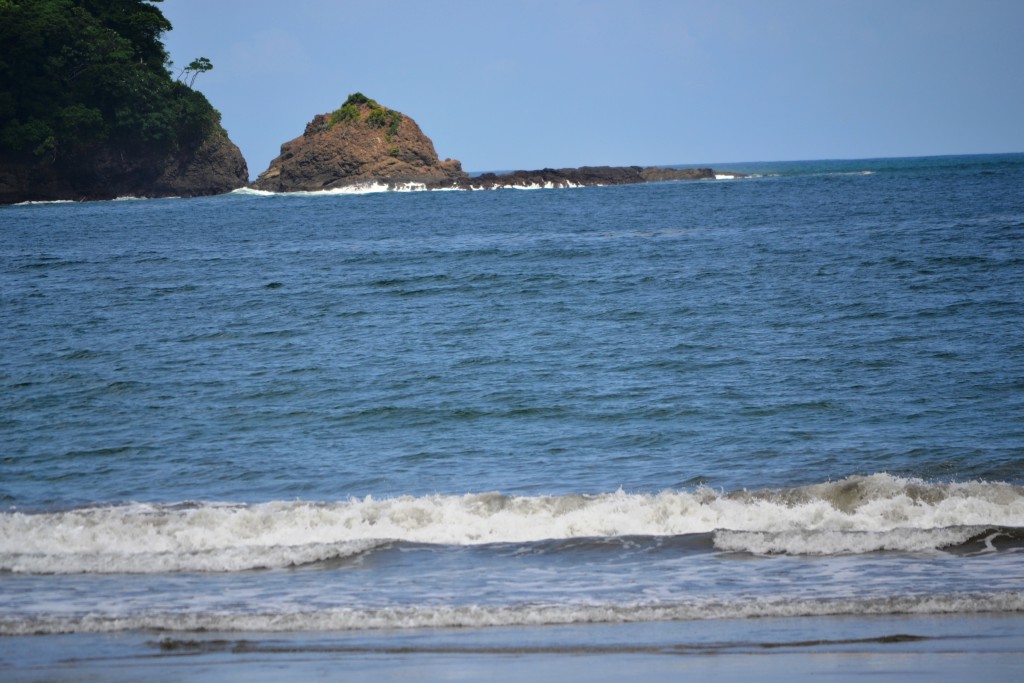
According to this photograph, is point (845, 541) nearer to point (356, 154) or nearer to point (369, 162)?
point (369, 162)

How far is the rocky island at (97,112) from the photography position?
8919 centimetres

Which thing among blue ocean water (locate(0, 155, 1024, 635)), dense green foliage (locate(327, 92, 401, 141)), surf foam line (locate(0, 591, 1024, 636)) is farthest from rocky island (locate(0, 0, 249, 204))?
surf foam line (locate(0, 591, 1024, 636))

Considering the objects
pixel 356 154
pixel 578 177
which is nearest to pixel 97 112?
pixel 356 154

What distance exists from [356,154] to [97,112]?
2460 cm

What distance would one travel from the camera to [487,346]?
792 inches

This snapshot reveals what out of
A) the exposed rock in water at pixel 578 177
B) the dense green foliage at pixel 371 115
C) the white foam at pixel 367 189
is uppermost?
the dense green foliage at pixel 371 115

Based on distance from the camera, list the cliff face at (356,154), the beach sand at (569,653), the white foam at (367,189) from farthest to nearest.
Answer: the cliff face at (356,154)
the white foam at (367,189)
the beach sand at (569,653)

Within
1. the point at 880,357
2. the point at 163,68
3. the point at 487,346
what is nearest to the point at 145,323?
the point at 487,346

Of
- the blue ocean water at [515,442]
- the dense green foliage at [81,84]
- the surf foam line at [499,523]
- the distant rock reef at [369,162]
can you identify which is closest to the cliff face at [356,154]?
the distant rock reef at [369,162]

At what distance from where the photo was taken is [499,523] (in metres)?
10.5

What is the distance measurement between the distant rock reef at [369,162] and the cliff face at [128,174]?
511cm

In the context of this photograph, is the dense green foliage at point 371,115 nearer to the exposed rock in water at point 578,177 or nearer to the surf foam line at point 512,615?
the exposed rock in water at point 578,177

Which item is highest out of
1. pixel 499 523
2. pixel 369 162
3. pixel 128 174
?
pixel 369 162

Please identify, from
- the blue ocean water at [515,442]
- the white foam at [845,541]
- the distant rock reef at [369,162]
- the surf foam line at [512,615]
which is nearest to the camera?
the surf foam line at [512,615]
